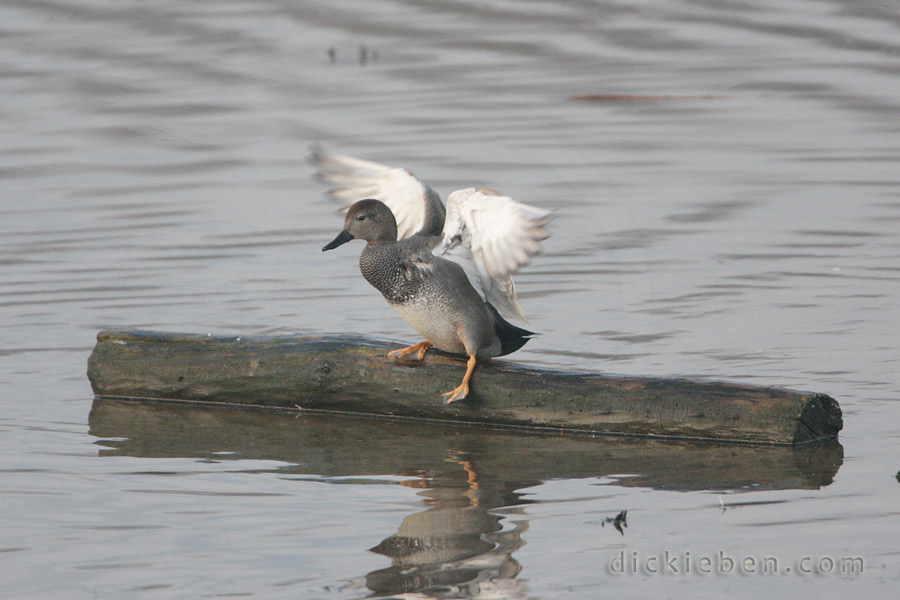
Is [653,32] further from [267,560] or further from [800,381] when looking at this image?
[267,560]

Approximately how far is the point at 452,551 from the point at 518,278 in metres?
4.91

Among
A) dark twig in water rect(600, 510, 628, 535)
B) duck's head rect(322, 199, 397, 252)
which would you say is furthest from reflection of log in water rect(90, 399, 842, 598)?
duck's head rect(322, 199, 397, 252)

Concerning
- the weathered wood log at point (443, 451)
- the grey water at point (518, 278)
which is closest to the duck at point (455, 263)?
the weathered wood log at point (443, 451)

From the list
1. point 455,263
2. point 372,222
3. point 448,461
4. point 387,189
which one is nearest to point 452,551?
point 448,461

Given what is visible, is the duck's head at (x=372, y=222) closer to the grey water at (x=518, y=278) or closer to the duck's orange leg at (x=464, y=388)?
the duck's orange leg at (x=464, y=388)

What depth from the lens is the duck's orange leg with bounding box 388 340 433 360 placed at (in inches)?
260

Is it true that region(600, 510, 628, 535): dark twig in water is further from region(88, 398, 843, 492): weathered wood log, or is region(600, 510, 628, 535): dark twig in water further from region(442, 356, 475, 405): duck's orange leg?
region(442, 356, 475, 405): duck's orange leg

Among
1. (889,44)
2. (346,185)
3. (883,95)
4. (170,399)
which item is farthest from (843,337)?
(889,44)

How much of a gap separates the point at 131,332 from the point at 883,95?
10036 mm

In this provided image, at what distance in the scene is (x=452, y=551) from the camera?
195 inches

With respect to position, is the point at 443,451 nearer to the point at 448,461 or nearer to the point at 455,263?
the point at 448,461

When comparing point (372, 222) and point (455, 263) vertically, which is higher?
point (372, 222)

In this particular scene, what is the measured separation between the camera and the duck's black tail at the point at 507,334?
6.68 m

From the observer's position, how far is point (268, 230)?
1089 cm
